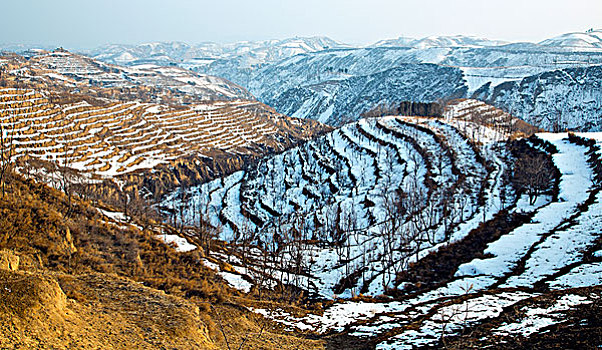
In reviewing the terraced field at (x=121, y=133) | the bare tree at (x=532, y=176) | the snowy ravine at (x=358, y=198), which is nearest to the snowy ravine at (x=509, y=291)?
the bare tree at (x=532, y=176)

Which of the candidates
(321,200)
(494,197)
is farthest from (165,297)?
(321,200)

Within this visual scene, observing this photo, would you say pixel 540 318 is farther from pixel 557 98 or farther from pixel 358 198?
pixel 557 98

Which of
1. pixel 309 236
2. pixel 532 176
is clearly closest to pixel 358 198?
pixel 309 236

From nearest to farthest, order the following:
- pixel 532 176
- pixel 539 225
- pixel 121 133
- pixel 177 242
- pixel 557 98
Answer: pixel 177 242 → pixel 539 225 → pixel 532 176 → pixel 121 133 → pixel 557 98

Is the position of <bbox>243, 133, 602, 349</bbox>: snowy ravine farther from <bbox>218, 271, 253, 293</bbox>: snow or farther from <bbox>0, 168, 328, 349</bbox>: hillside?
<bbox>218, 271, 253, 293</bbox>: snow

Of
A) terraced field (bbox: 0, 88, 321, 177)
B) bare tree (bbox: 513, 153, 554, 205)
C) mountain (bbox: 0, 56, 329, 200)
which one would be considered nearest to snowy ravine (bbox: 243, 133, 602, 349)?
bare tree (bbox: 513, 153, 554, 205)

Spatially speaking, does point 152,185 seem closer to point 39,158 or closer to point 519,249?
point 39,158
